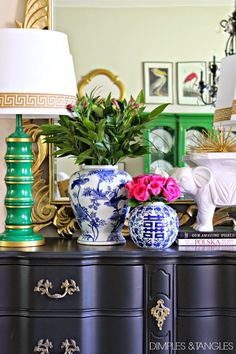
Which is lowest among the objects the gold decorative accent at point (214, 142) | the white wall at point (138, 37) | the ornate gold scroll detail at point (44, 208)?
the ornate gold scroll detail at point (44, 208)

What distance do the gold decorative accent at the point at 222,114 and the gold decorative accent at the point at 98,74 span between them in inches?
13.3

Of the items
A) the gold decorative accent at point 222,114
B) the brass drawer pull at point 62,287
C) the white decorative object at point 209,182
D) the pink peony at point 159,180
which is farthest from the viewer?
the gold decorative accent at point 222,114

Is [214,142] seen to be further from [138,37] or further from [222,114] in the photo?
[138,37]

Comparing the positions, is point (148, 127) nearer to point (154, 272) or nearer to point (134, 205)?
point (134, 205)

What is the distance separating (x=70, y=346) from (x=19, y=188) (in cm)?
53

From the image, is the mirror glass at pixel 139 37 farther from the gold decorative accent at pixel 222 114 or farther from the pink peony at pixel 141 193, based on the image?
the pink peony at pixel 141 193

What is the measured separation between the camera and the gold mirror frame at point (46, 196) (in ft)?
8.07

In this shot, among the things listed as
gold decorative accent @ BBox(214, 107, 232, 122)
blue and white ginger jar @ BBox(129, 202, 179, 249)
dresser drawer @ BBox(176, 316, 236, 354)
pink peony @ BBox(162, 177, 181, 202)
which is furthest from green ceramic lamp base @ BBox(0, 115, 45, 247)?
gold decorative accent @ BBox(214, 107, 232, 122)

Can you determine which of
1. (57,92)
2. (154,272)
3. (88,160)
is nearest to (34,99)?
(57,92)

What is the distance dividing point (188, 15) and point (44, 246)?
974 millimetres

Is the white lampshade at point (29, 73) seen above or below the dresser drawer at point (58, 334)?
above

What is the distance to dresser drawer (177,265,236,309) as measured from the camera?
2059mm

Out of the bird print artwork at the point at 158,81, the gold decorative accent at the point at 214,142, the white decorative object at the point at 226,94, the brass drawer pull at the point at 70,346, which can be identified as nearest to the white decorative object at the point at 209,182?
the gold decorative accent at the point at 214,142

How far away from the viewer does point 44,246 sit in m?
2.22
